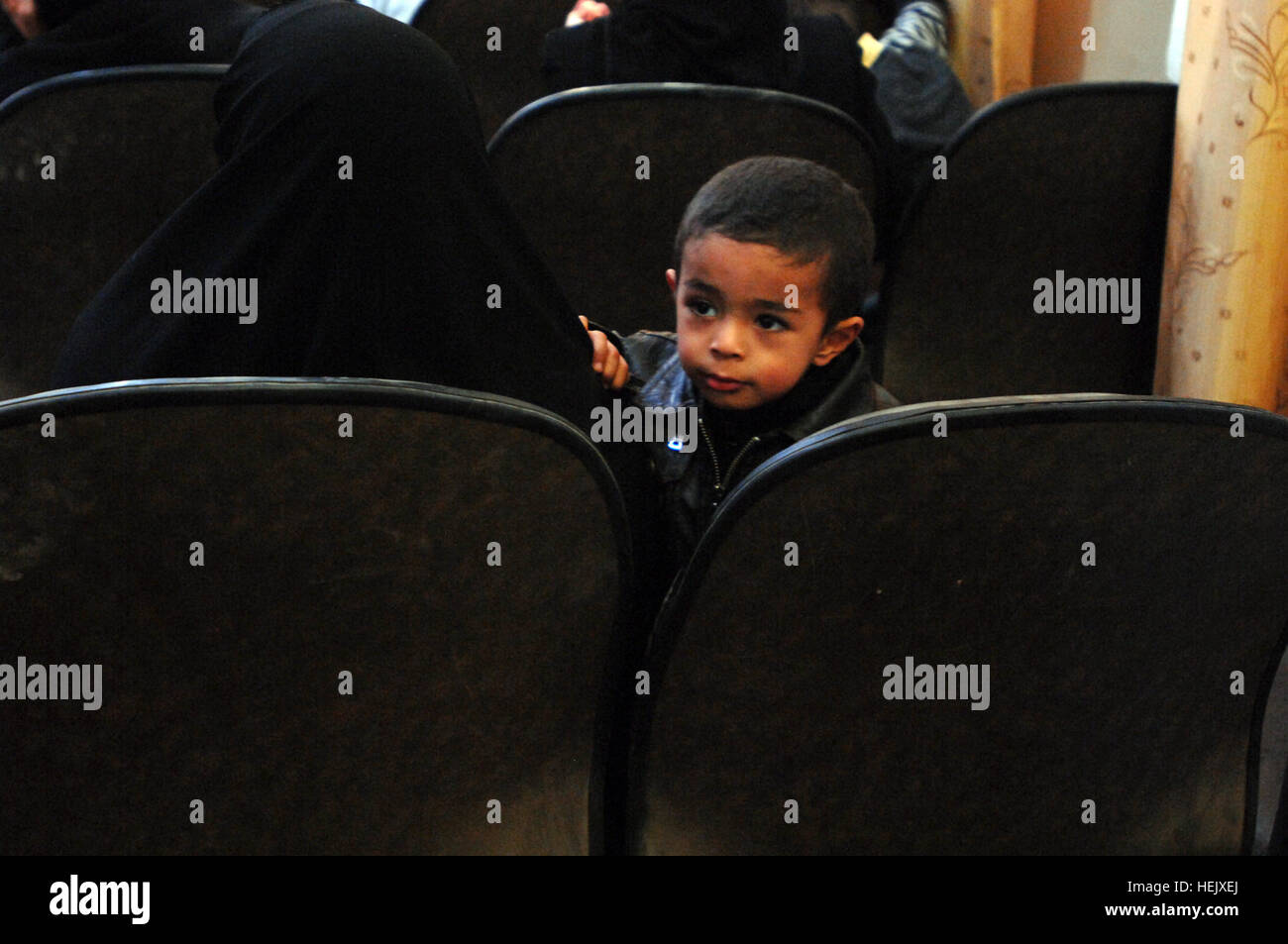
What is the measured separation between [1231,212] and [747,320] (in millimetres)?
829

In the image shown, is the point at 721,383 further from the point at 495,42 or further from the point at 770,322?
the point at 495,42

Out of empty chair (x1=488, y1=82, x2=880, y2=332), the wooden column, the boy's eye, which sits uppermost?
the wooden column

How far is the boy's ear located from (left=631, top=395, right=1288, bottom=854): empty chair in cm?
51

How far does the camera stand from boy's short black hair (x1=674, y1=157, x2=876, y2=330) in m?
1.21

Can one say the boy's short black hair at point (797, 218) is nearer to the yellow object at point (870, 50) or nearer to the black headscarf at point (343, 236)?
the black headscarf at point (343, 236)

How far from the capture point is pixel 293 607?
0.75 meters

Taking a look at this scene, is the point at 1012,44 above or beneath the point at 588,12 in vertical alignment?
above

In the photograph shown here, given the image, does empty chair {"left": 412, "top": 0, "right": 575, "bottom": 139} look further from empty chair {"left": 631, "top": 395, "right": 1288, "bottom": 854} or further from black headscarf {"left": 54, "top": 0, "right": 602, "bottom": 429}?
empty chair {"left": 631, "top": 395, "right": 1288, "bottom": 854}

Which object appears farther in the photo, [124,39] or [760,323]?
[124,39]

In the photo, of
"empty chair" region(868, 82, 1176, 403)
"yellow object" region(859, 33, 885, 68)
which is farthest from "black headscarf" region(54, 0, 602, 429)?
"yellow object" region(859, 33, 885, 68)

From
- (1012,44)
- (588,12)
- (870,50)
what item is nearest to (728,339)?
(588,12)

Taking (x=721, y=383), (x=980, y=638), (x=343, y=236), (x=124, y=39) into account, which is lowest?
(x=980, y=638)

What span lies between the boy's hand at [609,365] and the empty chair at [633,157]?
327 mm
